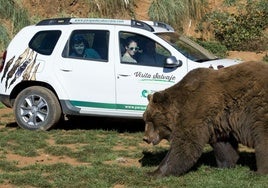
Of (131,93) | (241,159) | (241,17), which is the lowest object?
(241,159)

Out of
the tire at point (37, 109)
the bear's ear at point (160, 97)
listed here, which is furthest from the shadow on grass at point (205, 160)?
the tire at point (37, 109)

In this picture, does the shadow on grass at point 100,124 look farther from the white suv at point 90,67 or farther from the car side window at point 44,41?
the car side window at point 44,41

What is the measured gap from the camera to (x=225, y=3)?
23812mm

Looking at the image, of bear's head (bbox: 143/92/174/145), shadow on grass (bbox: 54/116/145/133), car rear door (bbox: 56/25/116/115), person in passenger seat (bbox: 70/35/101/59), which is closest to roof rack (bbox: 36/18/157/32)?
car rear door (bbox: 56/25/116/115)

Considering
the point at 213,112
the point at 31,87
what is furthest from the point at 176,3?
the point at 213,112

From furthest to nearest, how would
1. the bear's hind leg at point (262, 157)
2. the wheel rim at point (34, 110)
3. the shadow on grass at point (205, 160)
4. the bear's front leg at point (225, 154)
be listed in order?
1. the wheel rim at point (34, 110)
2. the shadow on grass at point (205, 160)
3. the bear's front leg at point (225, 154)
4. the bear's hind leg at point (262, 157)

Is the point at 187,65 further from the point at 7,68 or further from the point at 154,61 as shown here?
the point at 7,68

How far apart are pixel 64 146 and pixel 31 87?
5.86 ft

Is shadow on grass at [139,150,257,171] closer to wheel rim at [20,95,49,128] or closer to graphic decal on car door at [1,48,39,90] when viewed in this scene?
wheel rim at [20,95,49,128]

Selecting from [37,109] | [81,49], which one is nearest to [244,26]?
[81,49]

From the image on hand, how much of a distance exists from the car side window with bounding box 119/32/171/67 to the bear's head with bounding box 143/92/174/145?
115 inches

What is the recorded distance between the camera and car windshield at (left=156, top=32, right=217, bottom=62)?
37.2ft

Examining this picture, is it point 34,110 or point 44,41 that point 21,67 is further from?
point 34,110

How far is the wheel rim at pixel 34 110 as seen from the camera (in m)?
11.7
